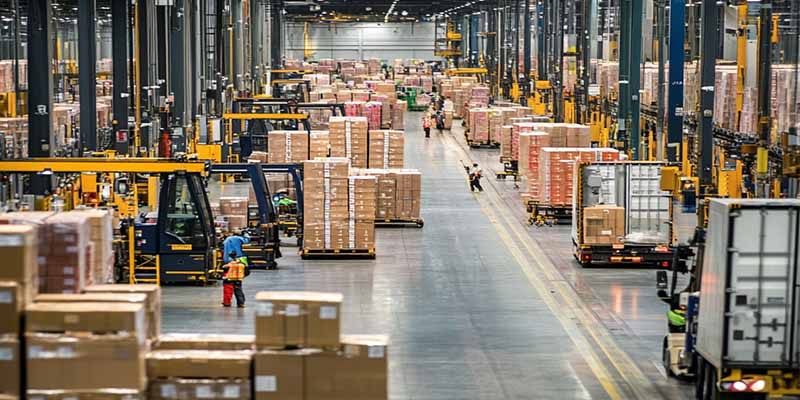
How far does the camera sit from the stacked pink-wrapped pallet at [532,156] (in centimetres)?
3697

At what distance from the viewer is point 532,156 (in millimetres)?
40000

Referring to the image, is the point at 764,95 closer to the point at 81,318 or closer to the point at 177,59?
the point at 81,318

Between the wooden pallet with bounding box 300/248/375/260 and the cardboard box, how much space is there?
18.2 m

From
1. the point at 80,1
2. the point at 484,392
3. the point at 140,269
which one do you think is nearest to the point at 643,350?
the point at 484,392

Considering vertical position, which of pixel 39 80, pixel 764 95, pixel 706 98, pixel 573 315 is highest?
pixel 39 80

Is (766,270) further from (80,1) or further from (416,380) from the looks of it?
(80,1)

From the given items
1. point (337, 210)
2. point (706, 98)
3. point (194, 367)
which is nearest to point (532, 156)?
point (706, 98)

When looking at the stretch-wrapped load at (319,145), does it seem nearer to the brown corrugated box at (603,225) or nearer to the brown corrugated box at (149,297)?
the brown corrugated box at (603,225)

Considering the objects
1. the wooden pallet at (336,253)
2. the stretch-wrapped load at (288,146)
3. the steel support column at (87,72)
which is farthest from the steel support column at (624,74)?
the steel support column at (87,72)

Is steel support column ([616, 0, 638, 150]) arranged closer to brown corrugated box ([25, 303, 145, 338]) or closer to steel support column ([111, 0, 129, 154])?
steel support column ([111, 0, 129, 154])

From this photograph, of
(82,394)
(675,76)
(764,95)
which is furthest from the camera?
(675,76)

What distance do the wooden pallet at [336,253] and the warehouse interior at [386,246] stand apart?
5 centimetres

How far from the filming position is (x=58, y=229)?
539 inches

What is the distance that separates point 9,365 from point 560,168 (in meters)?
24.2
